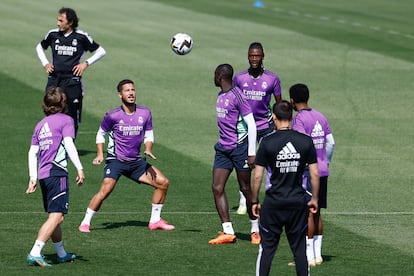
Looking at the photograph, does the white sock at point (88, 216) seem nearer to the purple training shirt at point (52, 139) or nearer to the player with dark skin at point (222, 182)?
the player with dark skin at point (222, 182)

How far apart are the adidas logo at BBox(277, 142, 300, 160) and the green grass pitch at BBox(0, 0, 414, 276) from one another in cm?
220

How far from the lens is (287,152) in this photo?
13.5 m

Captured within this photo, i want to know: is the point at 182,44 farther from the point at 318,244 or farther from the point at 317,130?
the point at 318,244

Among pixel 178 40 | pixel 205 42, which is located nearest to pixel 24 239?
pixel 178 40

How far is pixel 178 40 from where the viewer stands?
890 inches

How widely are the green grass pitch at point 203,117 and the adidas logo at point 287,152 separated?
220 centimetres

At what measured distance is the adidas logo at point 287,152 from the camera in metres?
13.5

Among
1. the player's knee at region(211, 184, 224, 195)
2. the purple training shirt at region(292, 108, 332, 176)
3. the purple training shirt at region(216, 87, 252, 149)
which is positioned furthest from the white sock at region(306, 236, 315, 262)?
the purple training shirt at region(216, 87, 252, 149)

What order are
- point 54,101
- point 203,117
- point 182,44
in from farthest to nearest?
point 203,117 → point 182,44 → point 54,101

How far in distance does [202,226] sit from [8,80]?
15469 millimetres

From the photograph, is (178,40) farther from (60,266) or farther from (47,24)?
(47,24)

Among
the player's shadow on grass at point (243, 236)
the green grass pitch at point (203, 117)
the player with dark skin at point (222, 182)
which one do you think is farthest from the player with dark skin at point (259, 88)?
the player with dark skin at point (222, 182)

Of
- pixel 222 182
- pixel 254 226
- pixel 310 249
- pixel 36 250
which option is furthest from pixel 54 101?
pixel 310 249

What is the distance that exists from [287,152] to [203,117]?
14.8 meters
